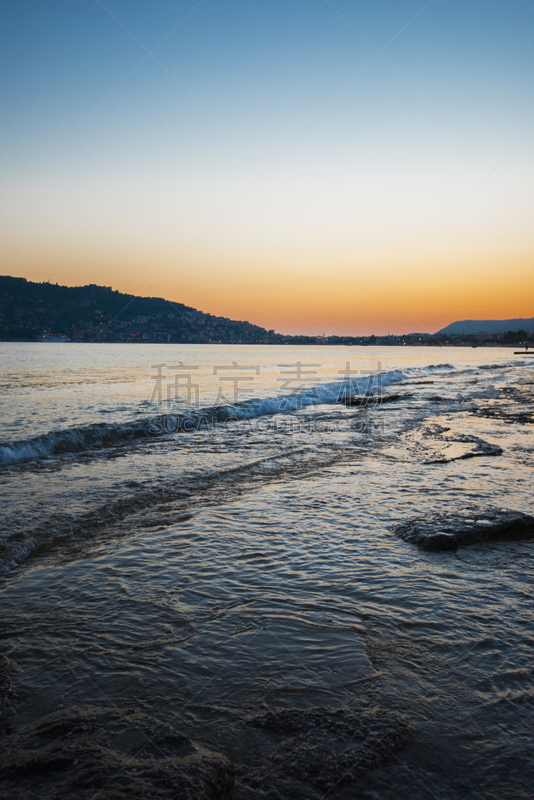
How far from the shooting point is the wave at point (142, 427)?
1025cm

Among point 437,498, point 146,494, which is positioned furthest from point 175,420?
point 437,498

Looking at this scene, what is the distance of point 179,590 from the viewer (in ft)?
13.0

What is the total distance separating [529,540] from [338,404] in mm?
16232

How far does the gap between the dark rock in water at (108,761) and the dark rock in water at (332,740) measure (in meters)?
0.33

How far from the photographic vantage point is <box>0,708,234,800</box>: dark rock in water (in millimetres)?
2016

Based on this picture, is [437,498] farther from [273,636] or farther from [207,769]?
[207,769]

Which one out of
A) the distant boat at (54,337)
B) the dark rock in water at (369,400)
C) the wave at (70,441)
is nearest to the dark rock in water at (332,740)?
the wave at (70,441)

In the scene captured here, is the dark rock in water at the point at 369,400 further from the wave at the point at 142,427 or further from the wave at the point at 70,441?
the wave at the point at 70,441

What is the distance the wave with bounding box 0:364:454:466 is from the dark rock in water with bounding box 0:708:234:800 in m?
8.15

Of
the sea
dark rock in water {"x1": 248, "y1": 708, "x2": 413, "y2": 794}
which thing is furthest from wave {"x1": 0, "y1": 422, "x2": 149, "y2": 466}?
dark rock in water {"x1": 248, "y1": 708, "x2": 413, "y2": 794}

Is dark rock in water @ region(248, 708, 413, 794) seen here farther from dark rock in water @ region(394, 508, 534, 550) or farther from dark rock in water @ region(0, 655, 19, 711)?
dark rock in water @ region(394, 508, 534, 550)

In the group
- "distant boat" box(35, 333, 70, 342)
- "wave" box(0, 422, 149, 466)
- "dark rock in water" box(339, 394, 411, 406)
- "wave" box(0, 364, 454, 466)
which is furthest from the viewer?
"distant boat" box(35, 333, 70, 342)

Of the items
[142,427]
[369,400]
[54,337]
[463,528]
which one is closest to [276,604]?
[463,528]

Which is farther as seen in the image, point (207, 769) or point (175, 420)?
point (175, 420)
